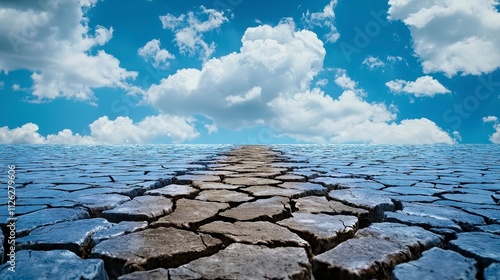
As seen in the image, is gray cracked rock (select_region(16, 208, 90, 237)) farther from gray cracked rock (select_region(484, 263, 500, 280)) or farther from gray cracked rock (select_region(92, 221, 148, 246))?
gray cracked rock (select_region(484, 263, 500, 280))

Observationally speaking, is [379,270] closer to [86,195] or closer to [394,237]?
[394,237]

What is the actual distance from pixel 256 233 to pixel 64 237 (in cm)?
74

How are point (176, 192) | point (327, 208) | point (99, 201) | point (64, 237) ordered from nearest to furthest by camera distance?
1. point (64, 237)
2. point (327, 208)
3. point (99, 201)
4. point (176, 192)

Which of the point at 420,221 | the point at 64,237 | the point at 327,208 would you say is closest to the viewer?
the point at 64,237

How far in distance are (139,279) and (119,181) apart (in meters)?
1.91

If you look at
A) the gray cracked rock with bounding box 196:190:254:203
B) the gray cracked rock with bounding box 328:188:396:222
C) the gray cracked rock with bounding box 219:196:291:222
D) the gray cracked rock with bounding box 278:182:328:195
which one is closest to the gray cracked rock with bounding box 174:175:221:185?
the gray cracked rock with bounding box 196:190:254:203

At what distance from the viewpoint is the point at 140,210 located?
168cm

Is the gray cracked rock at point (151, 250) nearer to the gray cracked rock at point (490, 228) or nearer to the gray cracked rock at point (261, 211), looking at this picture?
the gray cracked rock at point (261, 211)

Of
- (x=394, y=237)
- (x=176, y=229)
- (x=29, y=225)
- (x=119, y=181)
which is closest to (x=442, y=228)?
(x=394, y=237)

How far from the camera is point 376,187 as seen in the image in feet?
8.02

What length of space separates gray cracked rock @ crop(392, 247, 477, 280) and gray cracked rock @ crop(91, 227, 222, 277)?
62 centimetres

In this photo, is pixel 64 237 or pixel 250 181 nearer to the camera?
pixel 64 237

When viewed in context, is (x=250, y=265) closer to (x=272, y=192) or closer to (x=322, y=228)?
(x=322, y=228)

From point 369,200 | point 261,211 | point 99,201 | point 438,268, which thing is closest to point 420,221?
point 369,200
